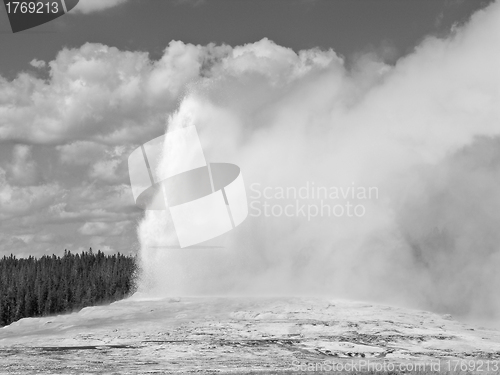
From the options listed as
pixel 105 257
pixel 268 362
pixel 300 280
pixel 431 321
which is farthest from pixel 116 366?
pixel 105 257

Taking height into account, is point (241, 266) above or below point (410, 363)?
above

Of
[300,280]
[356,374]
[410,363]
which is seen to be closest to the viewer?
[356,374]

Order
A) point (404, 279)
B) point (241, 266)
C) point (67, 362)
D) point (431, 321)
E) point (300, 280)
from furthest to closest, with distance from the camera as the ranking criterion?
1. point (241, 266)
2. point (300, 280)
3. point (404, 279)
4. point (431, 321)
5. point (67, 362)

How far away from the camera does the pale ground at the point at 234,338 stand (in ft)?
106

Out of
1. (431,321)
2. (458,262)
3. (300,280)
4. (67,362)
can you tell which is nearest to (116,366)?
(67,362)

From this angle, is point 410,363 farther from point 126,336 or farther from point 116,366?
point 126,336

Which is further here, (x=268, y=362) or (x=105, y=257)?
(x=105, y=257)

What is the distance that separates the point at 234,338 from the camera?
4062cm

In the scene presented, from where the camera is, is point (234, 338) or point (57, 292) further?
point (57, 292)

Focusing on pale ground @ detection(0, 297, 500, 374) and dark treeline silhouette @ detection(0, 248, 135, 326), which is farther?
dark treeline silhouette @ detection(0, 248, 135, 326)

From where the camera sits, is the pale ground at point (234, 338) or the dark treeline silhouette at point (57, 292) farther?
the dark treeline silhouette at point (57, 292)

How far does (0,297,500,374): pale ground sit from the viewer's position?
32406 millimetres

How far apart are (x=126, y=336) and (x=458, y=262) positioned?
47.0 meters

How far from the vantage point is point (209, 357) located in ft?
110
